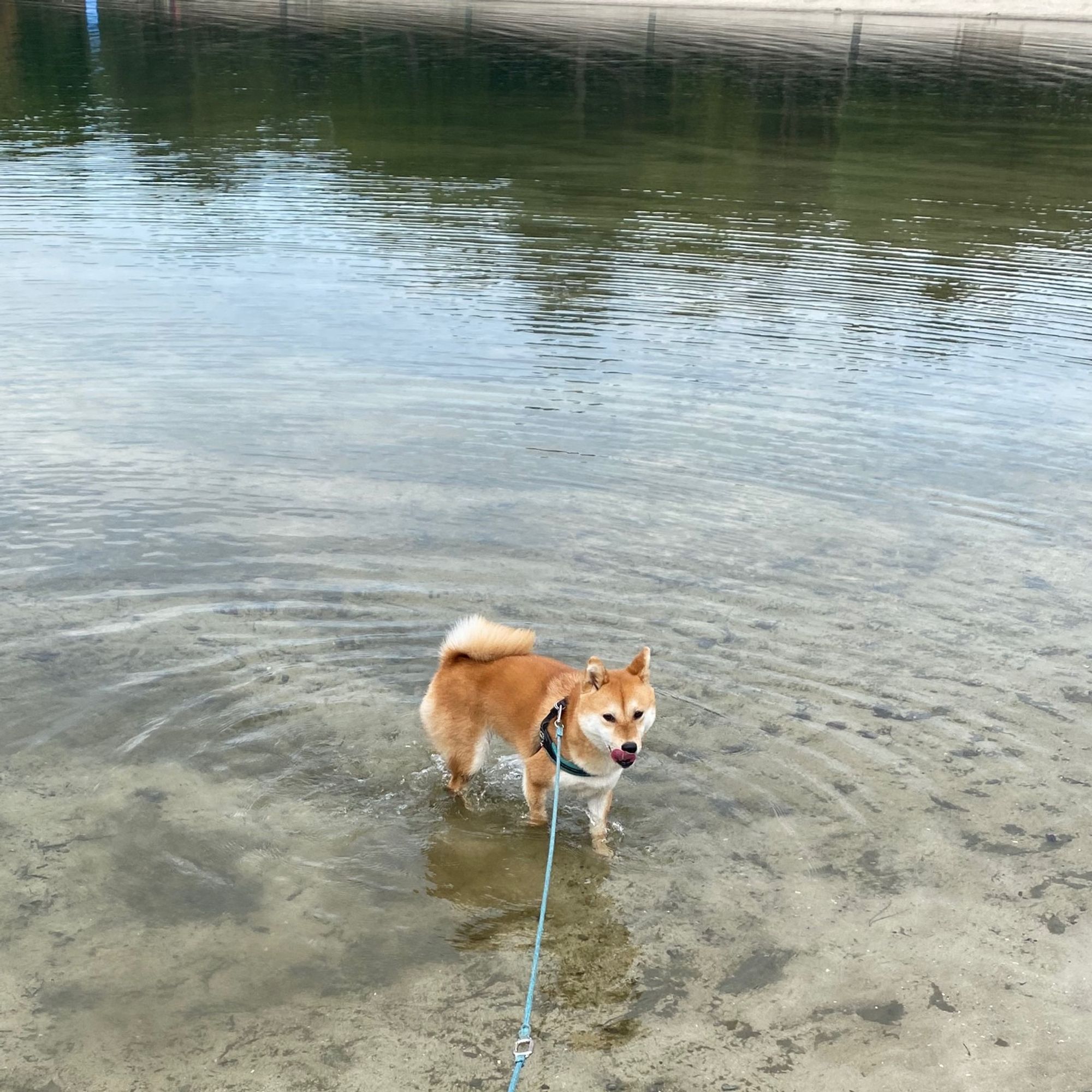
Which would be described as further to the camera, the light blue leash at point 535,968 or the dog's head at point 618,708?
the dog's head at point 618,708

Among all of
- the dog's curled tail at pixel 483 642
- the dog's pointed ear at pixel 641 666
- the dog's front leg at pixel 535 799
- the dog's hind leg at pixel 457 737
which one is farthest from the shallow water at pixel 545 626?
the dog's pointed ear at pixel 641 666

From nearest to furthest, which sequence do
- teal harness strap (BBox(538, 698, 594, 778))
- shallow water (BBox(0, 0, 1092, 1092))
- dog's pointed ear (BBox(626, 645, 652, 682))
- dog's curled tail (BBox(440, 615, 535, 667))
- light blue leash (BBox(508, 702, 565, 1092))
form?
light blue leash (BBox(508, 702, 565, 1092)) < shallow water (BBox(0, 0, 1092, 1092)) < dog's pointed ear (BBox(626, 645, 652, 682)) < teal harness strap (BBox(538, 698, 594, 778)) < dog's curled tail (BBox(440, 615, 535, 667))

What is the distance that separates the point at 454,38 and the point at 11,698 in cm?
5334

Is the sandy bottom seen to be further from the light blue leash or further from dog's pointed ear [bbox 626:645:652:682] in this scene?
dog's pointed ear [bbox 626:645:652:682]

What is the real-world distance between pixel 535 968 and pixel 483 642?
2065 millimetres

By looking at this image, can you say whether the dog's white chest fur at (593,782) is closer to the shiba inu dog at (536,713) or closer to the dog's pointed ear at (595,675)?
the shiba inu dog at (536,713)

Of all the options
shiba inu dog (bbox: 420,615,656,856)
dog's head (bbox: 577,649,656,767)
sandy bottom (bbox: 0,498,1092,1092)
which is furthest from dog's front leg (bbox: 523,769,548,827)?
dog's head (bbox: 577,649,656,767)

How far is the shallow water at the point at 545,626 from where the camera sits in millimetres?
5711

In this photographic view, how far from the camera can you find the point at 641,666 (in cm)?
617

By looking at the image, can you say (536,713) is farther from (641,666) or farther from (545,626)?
(545,626)

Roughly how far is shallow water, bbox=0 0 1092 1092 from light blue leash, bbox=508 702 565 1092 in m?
0.17

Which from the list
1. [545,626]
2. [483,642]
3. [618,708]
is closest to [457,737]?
[483,642]

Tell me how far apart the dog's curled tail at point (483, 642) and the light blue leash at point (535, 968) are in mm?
608

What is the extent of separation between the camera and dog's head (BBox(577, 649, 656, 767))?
5953 millimetres
